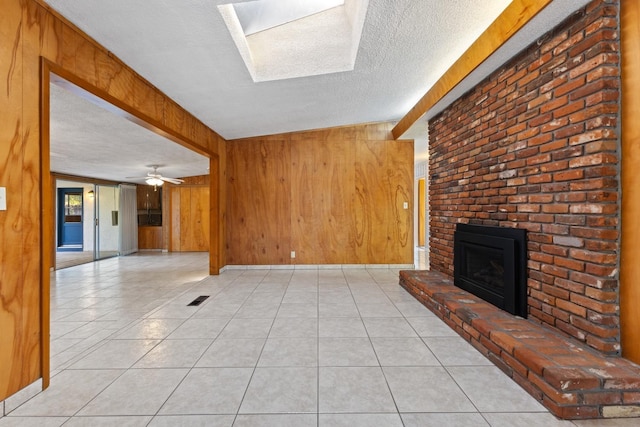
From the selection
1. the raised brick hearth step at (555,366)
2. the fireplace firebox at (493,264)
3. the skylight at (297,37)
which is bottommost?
the raised brick hearth step at (555,366)

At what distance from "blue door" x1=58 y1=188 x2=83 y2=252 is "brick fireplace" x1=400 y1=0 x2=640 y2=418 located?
40.9ft

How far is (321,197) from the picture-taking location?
5688mm

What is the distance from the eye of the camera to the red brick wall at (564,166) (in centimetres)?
179

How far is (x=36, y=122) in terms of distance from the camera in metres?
1.77

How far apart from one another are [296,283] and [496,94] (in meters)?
3.59

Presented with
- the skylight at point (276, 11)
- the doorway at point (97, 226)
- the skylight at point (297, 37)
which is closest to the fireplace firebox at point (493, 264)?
the skylight at point (297, 37)

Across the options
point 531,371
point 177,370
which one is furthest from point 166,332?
point 531,371

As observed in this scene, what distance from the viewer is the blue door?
10.2 metres

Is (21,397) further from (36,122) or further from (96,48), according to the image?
(96,48)

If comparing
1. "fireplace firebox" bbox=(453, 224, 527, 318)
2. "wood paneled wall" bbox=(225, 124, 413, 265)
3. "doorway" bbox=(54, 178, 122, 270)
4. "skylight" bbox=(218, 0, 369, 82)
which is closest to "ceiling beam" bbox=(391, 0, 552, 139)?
"skylight" bbox=(218, 0, 369, 82)

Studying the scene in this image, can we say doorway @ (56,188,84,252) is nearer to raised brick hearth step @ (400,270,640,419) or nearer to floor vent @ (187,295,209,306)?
floor vent @ (187,295,209,306)

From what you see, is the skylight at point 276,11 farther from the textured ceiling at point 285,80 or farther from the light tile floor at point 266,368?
the light tile floor at point 266,368

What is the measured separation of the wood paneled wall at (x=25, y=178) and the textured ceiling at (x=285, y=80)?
0.27 metres

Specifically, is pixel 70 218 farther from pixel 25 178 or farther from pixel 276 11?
pixel 276 11
